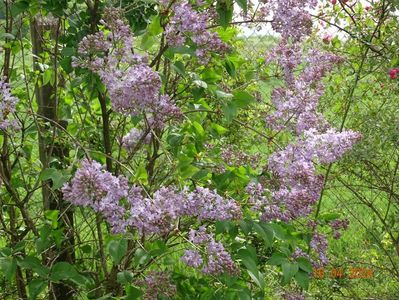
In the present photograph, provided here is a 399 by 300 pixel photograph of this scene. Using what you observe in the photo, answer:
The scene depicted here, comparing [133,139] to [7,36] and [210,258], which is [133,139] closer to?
[7,36]

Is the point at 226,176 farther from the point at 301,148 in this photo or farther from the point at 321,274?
the point at 321,274

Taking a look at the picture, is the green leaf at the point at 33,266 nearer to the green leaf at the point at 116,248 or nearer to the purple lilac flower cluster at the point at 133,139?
the green leaf at the point at 116,248

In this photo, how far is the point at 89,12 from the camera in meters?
2.08

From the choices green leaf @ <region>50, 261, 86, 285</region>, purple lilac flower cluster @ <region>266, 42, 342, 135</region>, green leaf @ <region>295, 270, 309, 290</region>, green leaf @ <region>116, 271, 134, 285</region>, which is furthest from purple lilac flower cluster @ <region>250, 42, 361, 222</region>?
green leaf @ <region>50, 261, 86, 285</region>

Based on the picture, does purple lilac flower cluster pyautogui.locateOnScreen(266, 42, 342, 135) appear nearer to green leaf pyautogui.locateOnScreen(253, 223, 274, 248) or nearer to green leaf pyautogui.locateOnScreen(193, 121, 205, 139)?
green leaf pyautogui.locateOnScreen(193, 121, 205, 139)

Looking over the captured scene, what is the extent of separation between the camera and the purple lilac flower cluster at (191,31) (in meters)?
1.75

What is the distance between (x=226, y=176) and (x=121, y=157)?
25.9 inches

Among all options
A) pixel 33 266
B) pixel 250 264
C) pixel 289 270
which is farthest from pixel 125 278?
pixel 289 270

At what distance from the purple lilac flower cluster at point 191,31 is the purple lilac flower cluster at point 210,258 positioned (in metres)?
0.53

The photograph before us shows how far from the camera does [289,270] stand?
1.97 m

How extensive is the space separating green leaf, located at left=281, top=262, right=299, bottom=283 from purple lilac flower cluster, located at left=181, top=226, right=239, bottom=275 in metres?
0.30

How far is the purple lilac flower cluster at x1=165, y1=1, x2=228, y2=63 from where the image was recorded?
175cm
